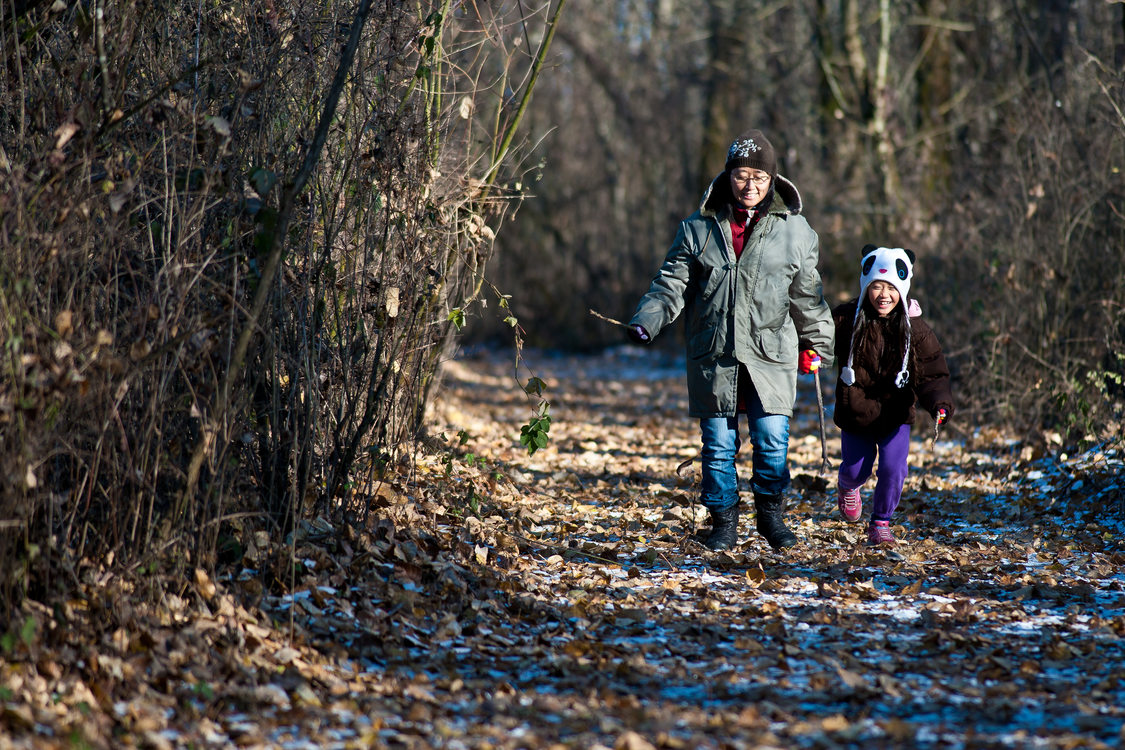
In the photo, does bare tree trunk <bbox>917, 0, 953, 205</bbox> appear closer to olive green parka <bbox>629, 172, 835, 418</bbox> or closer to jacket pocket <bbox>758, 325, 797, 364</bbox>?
olive green parka <bbox>629, 172, 835, 418</bbox>

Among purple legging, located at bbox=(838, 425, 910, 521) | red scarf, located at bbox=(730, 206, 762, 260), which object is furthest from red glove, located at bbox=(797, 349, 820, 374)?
red scarf, located at bbox=(730, 206, 762, 260)

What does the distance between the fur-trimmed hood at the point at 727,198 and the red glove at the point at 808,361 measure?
0.69 m

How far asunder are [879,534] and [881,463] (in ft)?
1.20

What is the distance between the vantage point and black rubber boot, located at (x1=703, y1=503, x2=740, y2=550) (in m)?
5.45

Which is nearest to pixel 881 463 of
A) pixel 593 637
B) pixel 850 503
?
pixel 850 503

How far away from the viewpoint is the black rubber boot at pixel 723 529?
545cm

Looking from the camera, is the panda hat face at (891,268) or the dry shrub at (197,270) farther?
the panda hat face at (891,268)

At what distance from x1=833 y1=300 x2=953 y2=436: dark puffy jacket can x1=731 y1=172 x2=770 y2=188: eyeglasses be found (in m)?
0.93

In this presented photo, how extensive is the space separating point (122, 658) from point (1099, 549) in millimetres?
4535

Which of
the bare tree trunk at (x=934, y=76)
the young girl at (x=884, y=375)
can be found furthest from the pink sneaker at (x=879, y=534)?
the bare tree trunk at (x=934, y=76)

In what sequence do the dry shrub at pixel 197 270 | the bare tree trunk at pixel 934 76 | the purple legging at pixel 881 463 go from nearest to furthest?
the dry shrub at pixel 197 270, the purple legging at pixel 881 463, the bare tree trunk at pixel 934 76

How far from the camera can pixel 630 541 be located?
570 cm

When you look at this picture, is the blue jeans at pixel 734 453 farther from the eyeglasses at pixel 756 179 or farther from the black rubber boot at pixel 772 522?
the eyeglasses at pixel 756 179

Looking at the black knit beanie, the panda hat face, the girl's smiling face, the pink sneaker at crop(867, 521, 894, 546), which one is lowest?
the pink sneaker at crop(867, 521, 894, 546)
